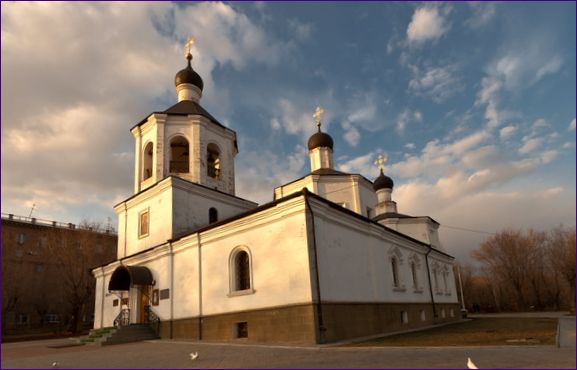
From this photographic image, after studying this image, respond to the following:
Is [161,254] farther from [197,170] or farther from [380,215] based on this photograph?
[380,215]

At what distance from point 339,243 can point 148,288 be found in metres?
9.64

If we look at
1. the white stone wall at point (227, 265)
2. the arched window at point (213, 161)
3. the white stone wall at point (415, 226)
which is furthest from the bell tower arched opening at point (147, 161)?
the white stone wall at point (415, 226)

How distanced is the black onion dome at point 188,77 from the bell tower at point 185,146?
0.05 meters

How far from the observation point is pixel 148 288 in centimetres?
1930

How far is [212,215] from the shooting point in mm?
20641

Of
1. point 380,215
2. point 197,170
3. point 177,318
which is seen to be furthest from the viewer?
point 380,215

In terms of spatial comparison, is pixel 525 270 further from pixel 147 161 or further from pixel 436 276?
pixel 147 161

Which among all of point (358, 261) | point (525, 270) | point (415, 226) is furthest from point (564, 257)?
point (358, 261)

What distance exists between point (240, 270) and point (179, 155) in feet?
28.9

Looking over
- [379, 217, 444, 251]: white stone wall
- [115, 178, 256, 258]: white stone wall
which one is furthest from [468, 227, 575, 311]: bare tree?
[115, 178, 256, 258]: white stone wall

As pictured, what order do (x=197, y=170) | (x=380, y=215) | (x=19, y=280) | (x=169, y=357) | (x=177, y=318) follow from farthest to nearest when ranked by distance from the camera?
(x=19, y=280) → (x=380, y=215) → (x=197, y=170) → (x=177, y=318) → (x=169, y=357)

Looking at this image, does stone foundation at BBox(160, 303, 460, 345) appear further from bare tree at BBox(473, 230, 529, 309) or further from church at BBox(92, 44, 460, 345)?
bare tree at BBox(473, 230, 529, 309)

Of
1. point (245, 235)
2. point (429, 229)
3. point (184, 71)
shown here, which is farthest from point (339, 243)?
point (429, 229)

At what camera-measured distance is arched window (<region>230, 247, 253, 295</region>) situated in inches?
615
